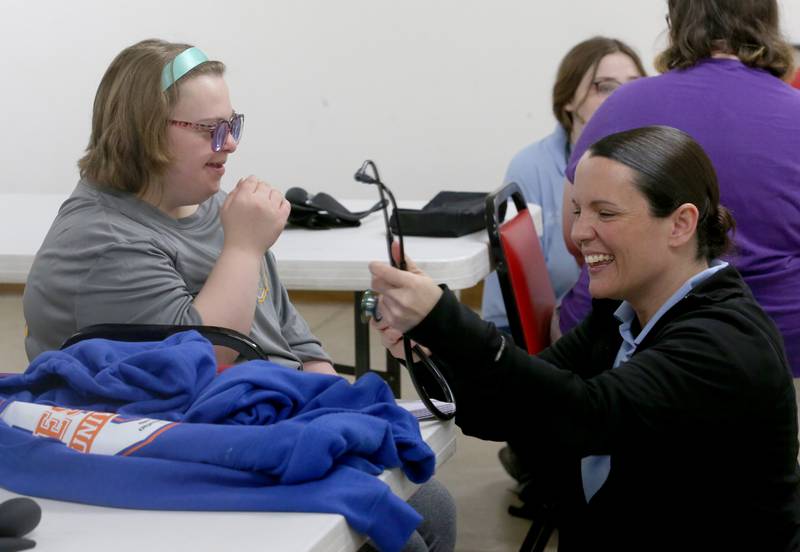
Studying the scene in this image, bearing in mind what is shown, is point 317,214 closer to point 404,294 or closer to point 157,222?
point 157,222

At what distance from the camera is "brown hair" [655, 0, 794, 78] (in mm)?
2223

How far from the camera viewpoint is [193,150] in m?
1.89

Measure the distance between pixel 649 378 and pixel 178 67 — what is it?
975 millimetres

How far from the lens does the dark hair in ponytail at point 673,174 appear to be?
160 centimetres

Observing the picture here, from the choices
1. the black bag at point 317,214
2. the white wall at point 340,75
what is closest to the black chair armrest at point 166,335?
the black bag at point 317,214

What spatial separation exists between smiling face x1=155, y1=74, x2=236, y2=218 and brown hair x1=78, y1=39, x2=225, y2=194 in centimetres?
2

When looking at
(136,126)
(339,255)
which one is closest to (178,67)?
(136,126)

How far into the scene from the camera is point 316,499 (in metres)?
1.12

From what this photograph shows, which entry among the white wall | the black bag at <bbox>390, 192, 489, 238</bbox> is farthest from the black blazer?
the white wall

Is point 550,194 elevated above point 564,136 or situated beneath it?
situated beneath

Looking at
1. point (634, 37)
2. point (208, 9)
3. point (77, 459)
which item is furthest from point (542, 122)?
point (77, 459)

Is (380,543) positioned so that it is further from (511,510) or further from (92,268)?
(511,510)

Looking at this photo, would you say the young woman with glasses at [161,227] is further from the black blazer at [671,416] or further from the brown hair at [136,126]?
the black blazer at [671,416]

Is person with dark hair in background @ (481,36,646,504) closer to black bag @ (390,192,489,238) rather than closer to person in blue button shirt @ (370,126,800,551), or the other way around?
black bag @ (390,192,489,238)
